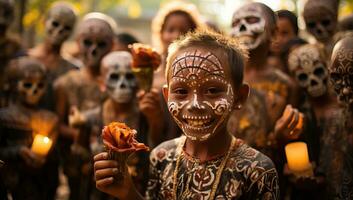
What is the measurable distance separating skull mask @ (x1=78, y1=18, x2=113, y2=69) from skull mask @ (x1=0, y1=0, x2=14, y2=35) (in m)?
0.92

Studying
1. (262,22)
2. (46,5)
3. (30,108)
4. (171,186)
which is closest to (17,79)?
(30,108)

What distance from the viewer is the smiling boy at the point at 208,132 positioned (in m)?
3.75

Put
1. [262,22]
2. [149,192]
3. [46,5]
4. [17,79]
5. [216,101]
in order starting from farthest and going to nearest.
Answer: [46,5] < [17,79] < [262,22] < [149,192] < [216,101]

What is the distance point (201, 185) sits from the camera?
382cm

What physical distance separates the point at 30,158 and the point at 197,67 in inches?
98.5

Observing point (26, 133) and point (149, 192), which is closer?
point (149, 192)

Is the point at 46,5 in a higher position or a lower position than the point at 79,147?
higher

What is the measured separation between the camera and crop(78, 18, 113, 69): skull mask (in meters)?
7.44

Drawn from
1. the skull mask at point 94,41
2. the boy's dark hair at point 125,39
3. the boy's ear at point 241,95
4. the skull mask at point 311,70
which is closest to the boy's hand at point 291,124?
the boy's ear at point 241,95

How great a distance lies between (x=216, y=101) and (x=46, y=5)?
34.9ft

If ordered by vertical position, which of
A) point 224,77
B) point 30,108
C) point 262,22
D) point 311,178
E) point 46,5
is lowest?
point 311,178

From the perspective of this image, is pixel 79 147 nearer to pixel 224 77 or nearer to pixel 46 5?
pixel 224 77

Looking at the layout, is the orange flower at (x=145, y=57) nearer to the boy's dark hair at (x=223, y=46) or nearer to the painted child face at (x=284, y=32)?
the boy's dark hair at (x=223, y=46)

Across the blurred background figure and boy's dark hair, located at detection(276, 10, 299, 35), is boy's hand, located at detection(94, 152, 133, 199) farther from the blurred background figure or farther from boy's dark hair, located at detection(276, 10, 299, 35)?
the blurred background figure
